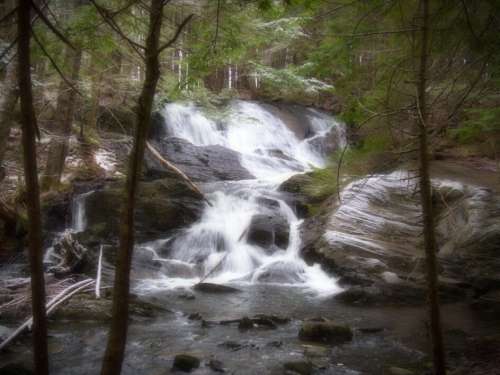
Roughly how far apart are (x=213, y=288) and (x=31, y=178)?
725cm

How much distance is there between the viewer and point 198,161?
66.1ft

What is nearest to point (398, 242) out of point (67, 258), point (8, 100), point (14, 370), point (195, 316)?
point (195, 316)

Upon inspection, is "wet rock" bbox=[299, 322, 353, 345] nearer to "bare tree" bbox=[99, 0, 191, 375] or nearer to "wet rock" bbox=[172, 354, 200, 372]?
"wet rock" bbox=[172, 354, 200, 372]

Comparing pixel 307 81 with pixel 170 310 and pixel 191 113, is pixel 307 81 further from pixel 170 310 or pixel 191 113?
pixel 191 113

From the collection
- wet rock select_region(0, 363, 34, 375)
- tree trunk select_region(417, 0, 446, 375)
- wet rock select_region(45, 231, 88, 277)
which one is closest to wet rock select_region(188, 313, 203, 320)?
wet rock select_region(0, 363, 34, 375)

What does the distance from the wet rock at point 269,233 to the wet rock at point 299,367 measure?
6.84 meters

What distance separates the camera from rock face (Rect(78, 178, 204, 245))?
13.7 m

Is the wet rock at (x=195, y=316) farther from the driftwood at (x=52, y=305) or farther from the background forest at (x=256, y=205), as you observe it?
the driftwood at (x=52, y=305)

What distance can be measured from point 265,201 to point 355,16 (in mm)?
9765

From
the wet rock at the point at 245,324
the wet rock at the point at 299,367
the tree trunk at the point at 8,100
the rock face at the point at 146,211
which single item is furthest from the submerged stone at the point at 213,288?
the tree trunk at the point at 8,100

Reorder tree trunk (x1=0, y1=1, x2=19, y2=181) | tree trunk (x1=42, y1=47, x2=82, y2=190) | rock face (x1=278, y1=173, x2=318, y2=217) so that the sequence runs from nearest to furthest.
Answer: tree trunk (x1=0, y1=1, x2=19, y2=181) → tree trunk (x1=42, y1=47, x2=82, y2=190) → rock face (x1=278, y1=173, x2=318, y2=217)

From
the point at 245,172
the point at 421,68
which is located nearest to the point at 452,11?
the point at 421,68

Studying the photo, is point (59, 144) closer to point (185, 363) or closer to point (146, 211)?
point (146, 211)

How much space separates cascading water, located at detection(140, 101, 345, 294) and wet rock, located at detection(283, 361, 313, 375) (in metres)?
3.95
